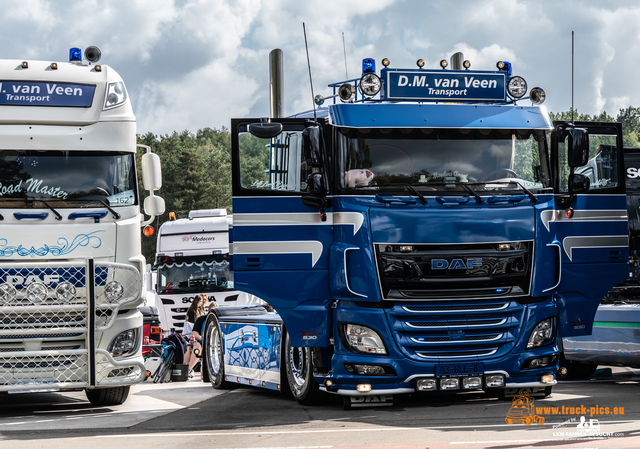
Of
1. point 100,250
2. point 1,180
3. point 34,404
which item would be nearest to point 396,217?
point 100,250

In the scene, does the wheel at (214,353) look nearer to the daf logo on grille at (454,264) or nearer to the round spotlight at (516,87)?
the daf logo on grille at (454,264)

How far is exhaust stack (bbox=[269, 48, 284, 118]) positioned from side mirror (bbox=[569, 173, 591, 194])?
417cm

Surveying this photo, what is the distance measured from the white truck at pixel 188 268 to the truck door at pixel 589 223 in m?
15.7

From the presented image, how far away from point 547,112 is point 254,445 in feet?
18.1

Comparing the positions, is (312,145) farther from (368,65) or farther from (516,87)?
(516,87)

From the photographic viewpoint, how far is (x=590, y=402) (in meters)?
10.9

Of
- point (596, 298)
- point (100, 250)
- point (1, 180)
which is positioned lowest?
point (596, 298)

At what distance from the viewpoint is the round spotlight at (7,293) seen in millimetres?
11039

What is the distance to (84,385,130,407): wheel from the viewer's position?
39.7 feet

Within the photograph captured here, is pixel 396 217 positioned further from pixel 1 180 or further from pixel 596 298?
pixel 1 180

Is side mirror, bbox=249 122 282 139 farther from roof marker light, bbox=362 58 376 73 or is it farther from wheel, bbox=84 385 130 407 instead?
wheel, bbox=84 385 130 407

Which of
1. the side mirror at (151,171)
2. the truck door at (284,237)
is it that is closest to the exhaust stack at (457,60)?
the truck door at (284,237)

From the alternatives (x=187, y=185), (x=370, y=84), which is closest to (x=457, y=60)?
(x=370, y=84)

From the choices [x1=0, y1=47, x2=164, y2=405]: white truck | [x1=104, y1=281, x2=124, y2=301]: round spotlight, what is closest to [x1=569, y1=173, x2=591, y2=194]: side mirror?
[x1=0, y1=47, x2=164, y2=405]: white truck
